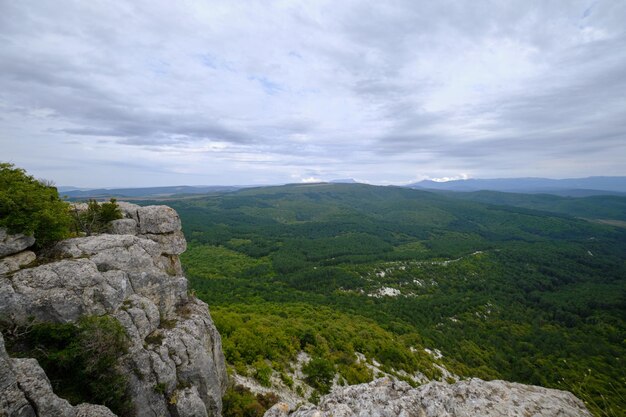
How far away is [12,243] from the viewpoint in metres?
14.2

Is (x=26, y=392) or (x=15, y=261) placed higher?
(x=15, y=261)

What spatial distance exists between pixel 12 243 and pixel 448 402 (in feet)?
73.5

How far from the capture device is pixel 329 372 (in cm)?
2833

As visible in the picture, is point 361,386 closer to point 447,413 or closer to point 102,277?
point 447,413

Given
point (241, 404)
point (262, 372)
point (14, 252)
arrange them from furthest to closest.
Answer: point (262, 372)
point (241, 404)
point (14, 252)

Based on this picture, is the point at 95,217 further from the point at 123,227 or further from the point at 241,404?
the point at 241,404

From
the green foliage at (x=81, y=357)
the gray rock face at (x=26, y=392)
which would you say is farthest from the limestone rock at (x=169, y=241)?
the gray rock face at (x=26, y=392)

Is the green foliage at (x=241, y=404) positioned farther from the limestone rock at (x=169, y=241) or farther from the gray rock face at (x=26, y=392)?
the limestone rock at (x=169, y=241)

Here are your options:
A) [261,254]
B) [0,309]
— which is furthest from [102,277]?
[261,254]

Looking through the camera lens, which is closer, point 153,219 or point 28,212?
point 28,212

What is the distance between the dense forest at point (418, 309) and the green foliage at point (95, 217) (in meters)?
15.3

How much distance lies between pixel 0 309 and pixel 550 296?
16492cm

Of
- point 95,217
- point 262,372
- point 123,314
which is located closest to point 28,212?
point 95,217

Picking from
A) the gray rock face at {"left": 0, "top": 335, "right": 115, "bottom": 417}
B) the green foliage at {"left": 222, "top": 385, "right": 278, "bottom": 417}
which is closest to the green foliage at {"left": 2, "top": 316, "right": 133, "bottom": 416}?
the gray rock face at {"left": 0, "top": 335, "right": 115, "bottom": 417}
